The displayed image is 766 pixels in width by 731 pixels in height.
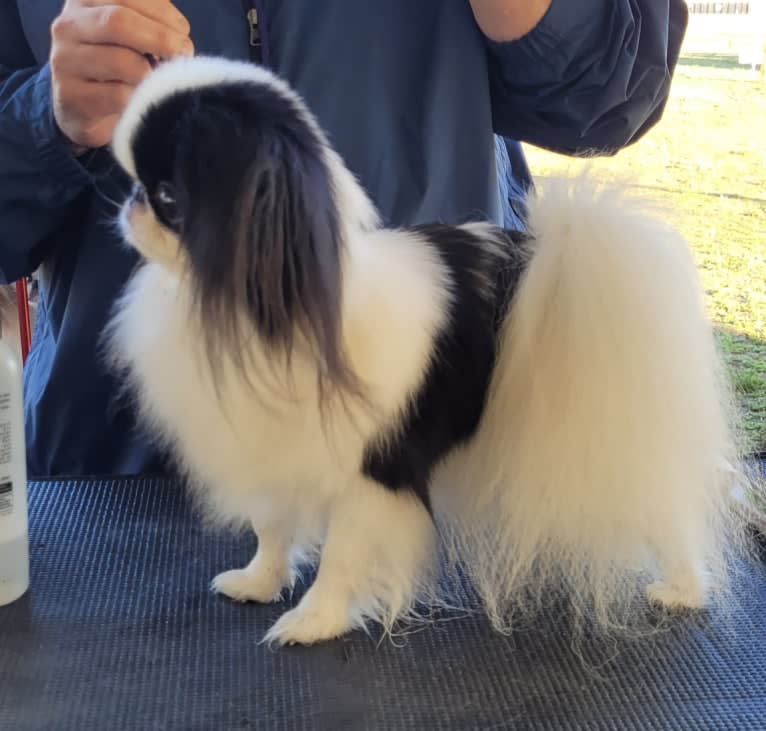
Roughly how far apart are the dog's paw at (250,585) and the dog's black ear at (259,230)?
28 cm

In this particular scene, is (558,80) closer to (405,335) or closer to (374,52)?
(374,52)

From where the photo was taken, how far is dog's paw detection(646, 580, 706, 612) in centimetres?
78

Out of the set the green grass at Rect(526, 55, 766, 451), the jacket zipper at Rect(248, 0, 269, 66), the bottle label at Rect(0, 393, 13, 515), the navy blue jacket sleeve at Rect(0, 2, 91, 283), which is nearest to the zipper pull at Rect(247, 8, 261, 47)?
the jacket zipper at Rect(248, 0, 269, 66)

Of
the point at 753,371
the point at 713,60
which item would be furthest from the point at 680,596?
the point at 713,60

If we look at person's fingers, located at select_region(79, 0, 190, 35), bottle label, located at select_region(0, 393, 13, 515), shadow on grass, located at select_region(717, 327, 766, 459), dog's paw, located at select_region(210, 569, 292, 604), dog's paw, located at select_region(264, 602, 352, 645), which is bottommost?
shadow on grass, located at select_region(717, 327, 766, 459)

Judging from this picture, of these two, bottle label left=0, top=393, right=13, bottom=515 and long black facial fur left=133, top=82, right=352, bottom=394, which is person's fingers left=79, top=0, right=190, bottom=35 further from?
bottle label left=0, top=393, right=13, bottom=515

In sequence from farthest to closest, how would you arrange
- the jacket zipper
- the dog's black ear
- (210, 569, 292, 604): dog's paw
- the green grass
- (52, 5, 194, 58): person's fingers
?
the green grass → the jacket zipper → (210, 569, 292, 604): dog's paw → (52, 5, 194, 58): person's fingers → the dog's black ear

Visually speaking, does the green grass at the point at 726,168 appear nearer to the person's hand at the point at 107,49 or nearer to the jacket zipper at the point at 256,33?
the jacket zipper at the point at 256,33

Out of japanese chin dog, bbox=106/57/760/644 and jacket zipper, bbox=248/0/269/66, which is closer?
japanese chin dog, bbox=106/57/760/644

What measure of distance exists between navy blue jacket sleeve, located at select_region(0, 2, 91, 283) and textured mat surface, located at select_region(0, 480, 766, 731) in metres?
0.33

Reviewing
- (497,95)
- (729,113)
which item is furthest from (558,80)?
(729,113)

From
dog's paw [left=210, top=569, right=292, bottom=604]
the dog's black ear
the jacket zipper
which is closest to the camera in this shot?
the dog's black ear

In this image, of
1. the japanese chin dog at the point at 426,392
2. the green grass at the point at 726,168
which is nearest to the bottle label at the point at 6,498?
the japanese chin dog at the point at 426,392

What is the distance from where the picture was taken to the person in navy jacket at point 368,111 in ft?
2.89
